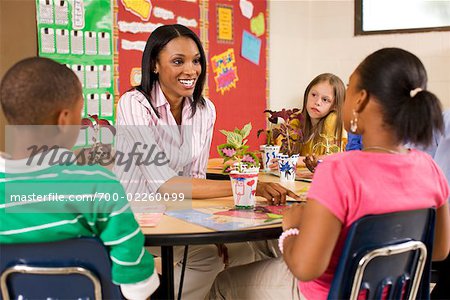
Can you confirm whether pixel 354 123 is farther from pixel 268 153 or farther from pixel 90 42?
pixel 90 42

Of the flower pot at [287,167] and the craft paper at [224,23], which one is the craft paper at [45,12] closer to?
the craft paper at [224,23]

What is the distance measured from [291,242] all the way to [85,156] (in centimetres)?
98

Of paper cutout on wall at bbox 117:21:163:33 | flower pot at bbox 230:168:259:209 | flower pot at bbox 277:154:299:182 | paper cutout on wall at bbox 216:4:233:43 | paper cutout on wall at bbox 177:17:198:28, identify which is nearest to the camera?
flower pot at bbox 230:168:259:209

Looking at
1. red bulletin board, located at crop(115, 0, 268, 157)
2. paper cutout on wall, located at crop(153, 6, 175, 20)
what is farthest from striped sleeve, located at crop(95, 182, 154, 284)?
paper cutout on wall, located at crop(153, 6, 175, 20)

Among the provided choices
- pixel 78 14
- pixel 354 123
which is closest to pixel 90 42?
pixel 78 14

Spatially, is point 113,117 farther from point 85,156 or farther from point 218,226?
point 218,226

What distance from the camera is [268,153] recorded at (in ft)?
9.37

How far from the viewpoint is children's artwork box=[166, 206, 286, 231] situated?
1.74 meters

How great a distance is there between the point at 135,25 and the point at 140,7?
145 mm

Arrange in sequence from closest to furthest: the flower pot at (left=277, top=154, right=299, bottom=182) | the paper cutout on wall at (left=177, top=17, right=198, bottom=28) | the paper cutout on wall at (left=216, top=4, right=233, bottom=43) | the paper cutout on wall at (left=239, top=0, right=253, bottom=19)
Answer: the flower pot at (left=277, top=154, right=299, bottom=182)
the paper cutout on wall at (left=177, top=17, right=198, bottom=28)
the paper cutout on wall at (left=216, top=4, right=233, bottom=43)
the paper cutout on wall at (left=239, top=0, right=253, bottom=19)

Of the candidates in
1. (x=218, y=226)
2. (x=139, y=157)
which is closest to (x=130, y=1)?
(x=139, y=157)

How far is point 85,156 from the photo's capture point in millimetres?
2266

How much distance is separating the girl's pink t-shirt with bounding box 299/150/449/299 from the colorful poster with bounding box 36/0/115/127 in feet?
9.57

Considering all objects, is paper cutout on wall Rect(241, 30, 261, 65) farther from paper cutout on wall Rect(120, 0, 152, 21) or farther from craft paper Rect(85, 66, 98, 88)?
craft paper Rect(85, 66, 98, 88)
